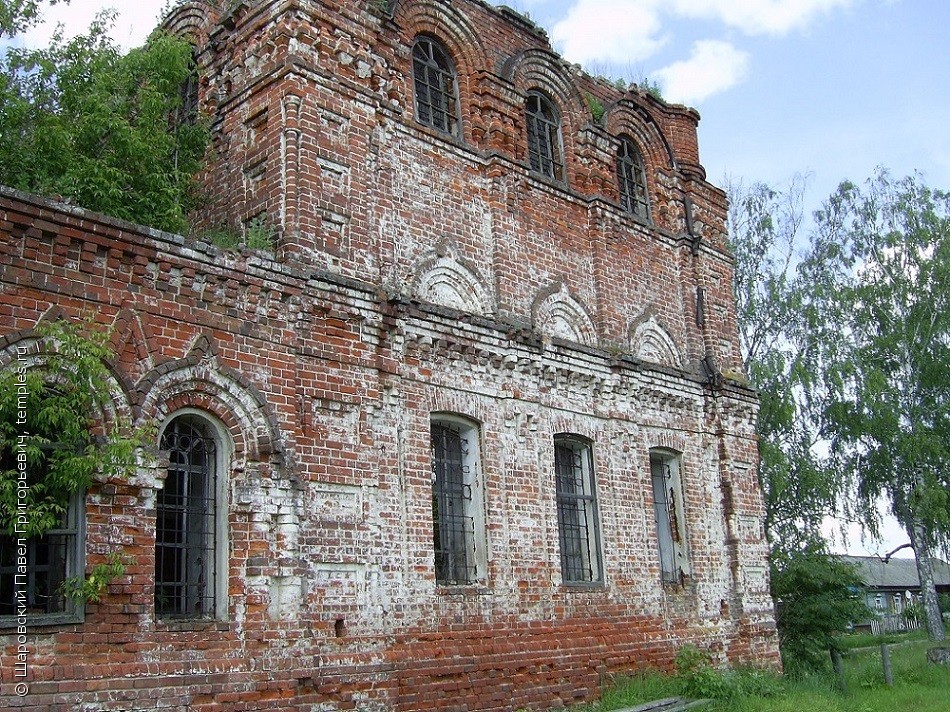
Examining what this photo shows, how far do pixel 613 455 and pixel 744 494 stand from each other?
317cm

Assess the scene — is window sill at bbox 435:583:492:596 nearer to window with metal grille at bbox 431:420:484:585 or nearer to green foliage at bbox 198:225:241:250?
window with metal grille at bbox 431:420:484:585

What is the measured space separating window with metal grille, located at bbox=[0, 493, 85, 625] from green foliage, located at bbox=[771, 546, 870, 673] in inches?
462

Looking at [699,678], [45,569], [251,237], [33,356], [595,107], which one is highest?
[595,107]

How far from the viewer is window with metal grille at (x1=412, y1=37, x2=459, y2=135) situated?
12547 mm

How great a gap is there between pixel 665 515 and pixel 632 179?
540cm

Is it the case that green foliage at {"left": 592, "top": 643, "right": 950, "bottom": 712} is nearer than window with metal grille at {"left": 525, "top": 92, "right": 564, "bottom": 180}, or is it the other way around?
green foliage at {"left": 592, "top": 643, "right": 950, "bottom": 712}

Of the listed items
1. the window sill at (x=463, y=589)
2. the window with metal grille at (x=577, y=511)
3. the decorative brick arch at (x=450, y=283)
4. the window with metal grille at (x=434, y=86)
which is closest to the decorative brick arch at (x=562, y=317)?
the decorative brick arch at (x=450, y=283)

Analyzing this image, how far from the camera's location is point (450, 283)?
11.8 meters

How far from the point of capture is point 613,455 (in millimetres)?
13039

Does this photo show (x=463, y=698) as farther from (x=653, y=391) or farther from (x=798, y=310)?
(x=798, y=310)

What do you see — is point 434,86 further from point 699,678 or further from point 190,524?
point 699,678

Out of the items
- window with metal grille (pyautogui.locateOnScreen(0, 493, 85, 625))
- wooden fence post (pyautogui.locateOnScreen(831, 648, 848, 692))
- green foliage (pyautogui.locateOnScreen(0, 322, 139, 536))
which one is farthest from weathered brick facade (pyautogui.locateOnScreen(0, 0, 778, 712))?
wooden fence post (pyautogui.locateOnScreen(831, 648, 848, 692))

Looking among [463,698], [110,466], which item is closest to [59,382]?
[110,466]

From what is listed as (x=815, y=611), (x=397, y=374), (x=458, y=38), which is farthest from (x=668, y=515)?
(x=458, y=38)
